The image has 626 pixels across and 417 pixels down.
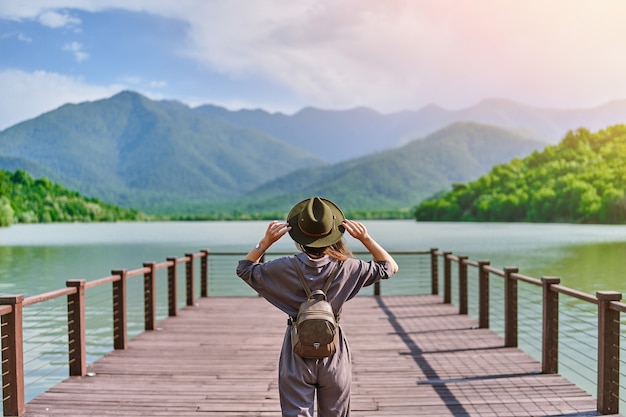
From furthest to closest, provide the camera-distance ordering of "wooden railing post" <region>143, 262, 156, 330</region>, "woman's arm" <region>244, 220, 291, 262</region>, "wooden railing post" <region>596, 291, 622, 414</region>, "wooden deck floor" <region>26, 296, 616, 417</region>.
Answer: "wooden railing post" <region>143, 262, 156, 330</region> < "wooden deck floor" <region>26, 296, 616, 417</region> < "wooden railing post" <region>596, 291, 622, 414</region> < "woman's arm" <region>244, 220, 291, 262</region>

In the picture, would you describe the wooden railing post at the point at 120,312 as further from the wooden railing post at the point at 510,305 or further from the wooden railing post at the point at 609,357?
the wooden railing post at the point at 609,357

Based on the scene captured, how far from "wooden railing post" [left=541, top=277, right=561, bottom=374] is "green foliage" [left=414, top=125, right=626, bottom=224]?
74404 mm

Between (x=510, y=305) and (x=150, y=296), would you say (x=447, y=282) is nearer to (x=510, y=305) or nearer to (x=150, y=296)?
(x=510, y=305)

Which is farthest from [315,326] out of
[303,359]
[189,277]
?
[189,277]

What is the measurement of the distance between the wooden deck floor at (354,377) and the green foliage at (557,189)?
73.1 m

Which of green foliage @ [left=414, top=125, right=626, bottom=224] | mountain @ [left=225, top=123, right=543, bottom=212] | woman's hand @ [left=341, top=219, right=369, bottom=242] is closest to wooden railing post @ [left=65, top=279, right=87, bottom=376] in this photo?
woman's hand @ [left=341, top=219, right=369, bottom=242]

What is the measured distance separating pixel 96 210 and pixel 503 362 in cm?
12957

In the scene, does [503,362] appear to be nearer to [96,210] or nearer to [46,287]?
[46,287]

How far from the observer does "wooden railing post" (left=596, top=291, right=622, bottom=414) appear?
5.11 metres

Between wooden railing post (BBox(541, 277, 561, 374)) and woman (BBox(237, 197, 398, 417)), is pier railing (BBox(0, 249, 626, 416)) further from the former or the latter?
woman (BBox(237, 197, 398, 417))

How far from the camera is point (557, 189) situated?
87125 mm

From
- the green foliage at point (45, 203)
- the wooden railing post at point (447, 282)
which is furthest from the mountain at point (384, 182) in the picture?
the wooden railing post at point (447, 282)

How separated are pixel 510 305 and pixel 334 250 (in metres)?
5.07

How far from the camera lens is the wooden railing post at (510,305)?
7656 millimetres
